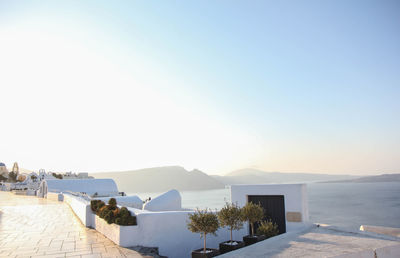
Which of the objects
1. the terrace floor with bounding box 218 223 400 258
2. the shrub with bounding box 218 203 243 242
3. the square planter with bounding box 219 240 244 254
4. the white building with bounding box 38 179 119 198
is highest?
the shrub with bounding box 218 203 243 242

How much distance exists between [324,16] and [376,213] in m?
68.5

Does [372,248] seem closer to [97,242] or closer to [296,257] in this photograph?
[296,257]

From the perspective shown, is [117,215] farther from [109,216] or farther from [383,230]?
[383,230]

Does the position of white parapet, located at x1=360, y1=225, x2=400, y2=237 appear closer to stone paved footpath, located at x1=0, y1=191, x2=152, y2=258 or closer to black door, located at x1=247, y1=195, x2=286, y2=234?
black door, located at x1=247, y1=195, x2=286, y2=234

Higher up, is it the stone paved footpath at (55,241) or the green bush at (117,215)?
the green bush at (117,215)

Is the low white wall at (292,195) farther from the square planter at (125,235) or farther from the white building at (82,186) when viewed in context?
the white building at (82,186)

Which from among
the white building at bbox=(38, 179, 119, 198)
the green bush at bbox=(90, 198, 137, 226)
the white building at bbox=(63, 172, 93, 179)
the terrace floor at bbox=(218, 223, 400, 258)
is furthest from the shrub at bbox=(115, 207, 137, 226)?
the white building at bbox=(63, 172, 93, 179)

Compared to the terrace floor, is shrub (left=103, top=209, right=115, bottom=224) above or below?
above

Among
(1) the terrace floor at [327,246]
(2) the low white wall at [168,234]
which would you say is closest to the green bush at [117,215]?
(2) the low white wall at [168,234]

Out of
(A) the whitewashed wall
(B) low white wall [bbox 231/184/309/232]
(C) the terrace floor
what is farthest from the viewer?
(B) low white wall [bbox 231/184/309/232]

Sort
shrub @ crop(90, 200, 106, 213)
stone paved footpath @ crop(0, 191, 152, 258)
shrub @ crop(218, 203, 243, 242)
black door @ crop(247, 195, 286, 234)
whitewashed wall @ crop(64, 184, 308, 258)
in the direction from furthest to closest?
shrub @ crop(90, 200, 106, 213) < black door @ crop(247, 195, 286, 234) < whitewashed wall @ crop(64, 184, 308, 258) < shrub @ crop(218, 203, 243, 242) < stone paved footpath @ crop(0, 191, 152, 258)

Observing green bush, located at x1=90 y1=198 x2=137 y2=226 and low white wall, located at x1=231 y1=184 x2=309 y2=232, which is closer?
green bush, located at x1=90 y1=198 x2=137 y2=226

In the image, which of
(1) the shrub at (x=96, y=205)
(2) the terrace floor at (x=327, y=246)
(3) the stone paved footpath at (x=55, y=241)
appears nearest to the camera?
(2) the terrace floor at (x=327, y=246)

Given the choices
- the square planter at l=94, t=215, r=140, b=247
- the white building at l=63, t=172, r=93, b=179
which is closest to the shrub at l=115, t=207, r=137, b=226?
the square planter at l=94, t=215, r=140, b=247
